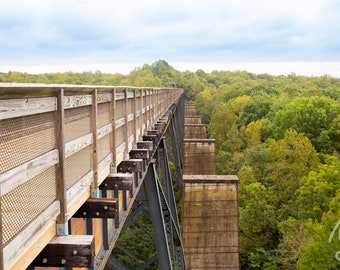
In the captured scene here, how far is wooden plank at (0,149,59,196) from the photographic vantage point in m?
2.16

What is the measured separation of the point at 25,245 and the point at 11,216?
188 millimetres

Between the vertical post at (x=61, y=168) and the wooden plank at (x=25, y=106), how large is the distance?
0.25 ft

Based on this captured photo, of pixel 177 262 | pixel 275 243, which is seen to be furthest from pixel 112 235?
pixel 275 243

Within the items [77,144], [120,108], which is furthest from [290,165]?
[77,144]

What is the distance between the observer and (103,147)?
183 inches

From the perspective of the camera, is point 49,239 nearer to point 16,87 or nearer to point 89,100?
point 16,87

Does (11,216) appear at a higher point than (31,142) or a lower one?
lower

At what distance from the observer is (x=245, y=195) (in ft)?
87.9

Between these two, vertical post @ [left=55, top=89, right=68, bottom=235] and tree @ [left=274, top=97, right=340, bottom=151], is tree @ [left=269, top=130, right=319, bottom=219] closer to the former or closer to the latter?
tree @ [left=274, top=97, right=340, bottom=151]

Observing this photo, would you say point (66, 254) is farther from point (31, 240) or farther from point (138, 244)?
point (138, 244)

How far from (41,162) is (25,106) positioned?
40 centimetres

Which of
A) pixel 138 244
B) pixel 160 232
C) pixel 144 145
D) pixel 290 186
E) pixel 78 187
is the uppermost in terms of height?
pixel 78 187

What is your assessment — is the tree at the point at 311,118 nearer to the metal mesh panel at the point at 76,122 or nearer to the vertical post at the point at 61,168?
the metal mesh panel at the point at 76,122

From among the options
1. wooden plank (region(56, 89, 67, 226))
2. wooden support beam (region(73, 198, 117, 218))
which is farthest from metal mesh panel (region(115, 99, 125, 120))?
wooden plank (region(56, 89, 67, 226))
